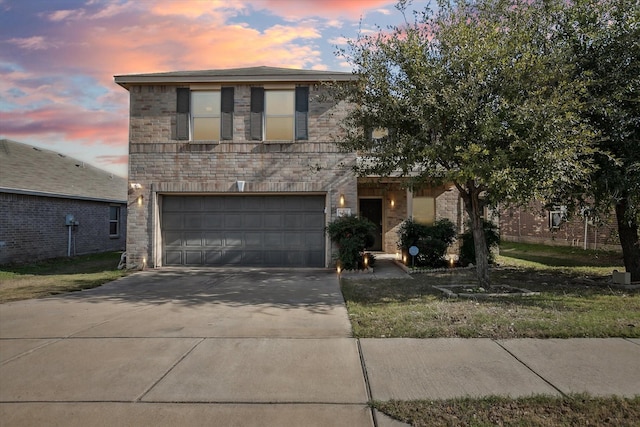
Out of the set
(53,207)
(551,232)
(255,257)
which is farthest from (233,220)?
(551,232)

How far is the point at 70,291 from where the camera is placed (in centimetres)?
923

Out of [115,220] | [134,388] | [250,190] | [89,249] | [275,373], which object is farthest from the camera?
[115,220]

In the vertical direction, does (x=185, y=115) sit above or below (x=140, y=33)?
below

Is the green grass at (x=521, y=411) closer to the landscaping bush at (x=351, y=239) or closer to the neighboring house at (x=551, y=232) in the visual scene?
the landscaping bush at (x=351, y=239)

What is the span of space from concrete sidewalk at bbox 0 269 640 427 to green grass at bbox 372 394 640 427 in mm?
166

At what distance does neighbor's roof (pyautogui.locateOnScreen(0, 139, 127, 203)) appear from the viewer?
15.6 meters

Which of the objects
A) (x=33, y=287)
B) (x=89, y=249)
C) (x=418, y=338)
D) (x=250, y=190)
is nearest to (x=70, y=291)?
(x=33, y=287)

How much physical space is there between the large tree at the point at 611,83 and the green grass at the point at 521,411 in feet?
19.8

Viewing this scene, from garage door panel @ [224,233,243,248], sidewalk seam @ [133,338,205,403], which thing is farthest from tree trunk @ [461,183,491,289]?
garage door panel @ [224,233,243,248]

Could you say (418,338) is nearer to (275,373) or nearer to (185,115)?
(275,373)

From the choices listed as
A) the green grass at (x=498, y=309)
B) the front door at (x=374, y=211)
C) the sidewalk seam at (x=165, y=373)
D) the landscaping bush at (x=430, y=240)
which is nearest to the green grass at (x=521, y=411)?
the green grass at (x=498, y=309)

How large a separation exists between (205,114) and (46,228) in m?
8.32

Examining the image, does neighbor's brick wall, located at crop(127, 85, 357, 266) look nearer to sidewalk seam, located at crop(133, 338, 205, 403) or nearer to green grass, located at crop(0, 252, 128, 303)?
green grass, located at crop(0, 252, 128, 303)

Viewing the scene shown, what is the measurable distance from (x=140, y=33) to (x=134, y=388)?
9759 millimetres
